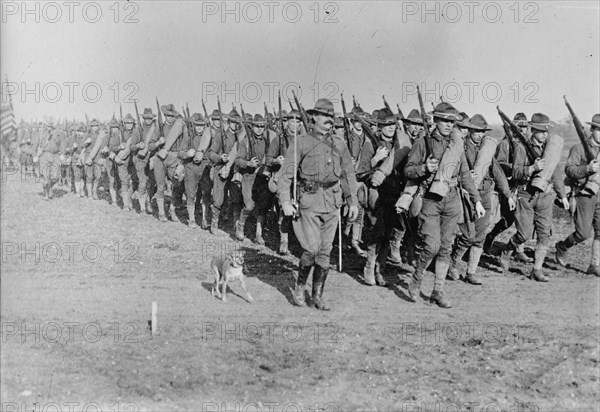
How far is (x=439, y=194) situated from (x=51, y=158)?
13033 mm

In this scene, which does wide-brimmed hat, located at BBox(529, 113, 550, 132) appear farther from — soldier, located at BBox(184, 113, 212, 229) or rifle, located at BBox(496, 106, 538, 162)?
soldier, located at BBox(184, 113, 212, 229)

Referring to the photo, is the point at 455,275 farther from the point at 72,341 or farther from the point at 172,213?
the point at 172,213

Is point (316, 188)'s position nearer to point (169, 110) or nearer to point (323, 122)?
point (323, 122)

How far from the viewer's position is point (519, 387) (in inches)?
230

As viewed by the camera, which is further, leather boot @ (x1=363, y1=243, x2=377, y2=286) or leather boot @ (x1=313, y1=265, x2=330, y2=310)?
leather boot @ (x1=363, y1=243, x2=377, y2=286)

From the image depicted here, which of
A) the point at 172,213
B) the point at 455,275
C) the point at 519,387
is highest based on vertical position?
the point at 172,213

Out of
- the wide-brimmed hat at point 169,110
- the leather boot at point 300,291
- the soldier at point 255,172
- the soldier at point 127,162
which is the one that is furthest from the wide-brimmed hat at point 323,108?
the soldier at point 127,162

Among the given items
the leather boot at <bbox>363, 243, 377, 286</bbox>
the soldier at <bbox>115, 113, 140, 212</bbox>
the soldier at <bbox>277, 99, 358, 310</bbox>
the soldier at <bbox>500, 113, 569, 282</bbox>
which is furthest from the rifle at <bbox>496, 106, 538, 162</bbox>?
the soldier at <bbox>115, 113, 140, 212</bbox>

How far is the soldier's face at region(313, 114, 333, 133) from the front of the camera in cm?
749

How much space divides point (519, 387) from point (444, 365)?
0.71 meters

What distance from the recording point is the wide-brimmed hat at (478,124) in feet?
28.0

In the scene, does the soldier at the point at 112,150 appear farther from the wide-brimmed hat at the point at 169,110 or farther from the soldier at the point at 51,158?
the wide-brimmed hat at the point at 169,110

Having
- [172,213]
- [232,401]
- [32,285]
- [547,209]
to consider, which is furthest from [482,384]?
[172,213]

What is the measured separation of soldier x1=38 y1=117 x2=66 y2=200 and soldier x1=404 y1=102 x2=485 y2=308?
11.7 m
